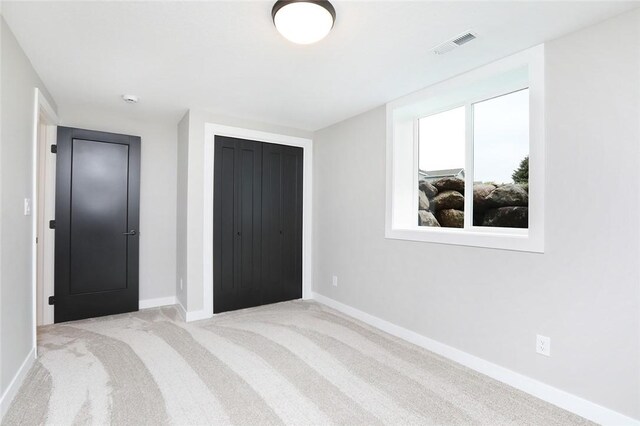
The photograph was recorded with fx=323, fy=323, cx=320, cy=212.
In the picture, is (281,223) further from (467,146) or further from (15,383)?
(15,383)

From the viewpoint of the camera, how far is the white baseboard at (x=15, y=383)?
1.87 meters

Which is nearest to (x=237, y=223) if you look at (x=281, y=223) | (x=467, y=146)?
(x=281, y=223)

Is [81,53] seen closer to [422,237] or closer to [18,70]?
[18,70]

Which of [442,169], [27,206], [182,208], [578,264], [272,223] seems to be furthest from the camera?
[272,223]

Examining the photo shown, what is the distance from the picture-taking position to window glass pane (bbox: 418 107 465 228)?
3.02 m

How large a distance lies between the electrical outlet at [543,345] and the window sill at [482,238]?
1.86 feet

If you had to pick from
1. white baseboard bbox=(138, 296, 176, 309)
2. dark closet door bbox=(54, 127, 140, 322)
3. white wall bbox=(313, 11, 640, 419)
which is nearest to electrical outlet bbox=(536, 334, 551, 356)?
white wall bbox=(313, 11, 640, 419)

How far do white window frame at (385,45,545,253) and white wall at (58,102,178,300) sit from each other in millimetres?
2769

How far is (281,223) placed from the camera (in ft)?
13.9

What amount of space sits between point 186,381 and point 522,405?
87.0 inches

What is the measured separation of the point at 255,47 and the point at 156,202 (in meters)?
2.69

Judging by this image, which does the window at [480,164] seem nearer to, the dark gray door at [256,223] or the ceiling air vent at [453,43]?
the ceiling air vent at [453,43]

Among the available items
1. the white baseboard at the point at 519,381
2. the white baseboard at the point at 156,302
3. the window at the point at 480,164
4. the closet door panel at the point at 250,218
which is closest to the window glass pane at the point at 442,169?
the window at the point at 480,164

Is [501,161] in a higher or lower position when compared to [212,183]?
higher
